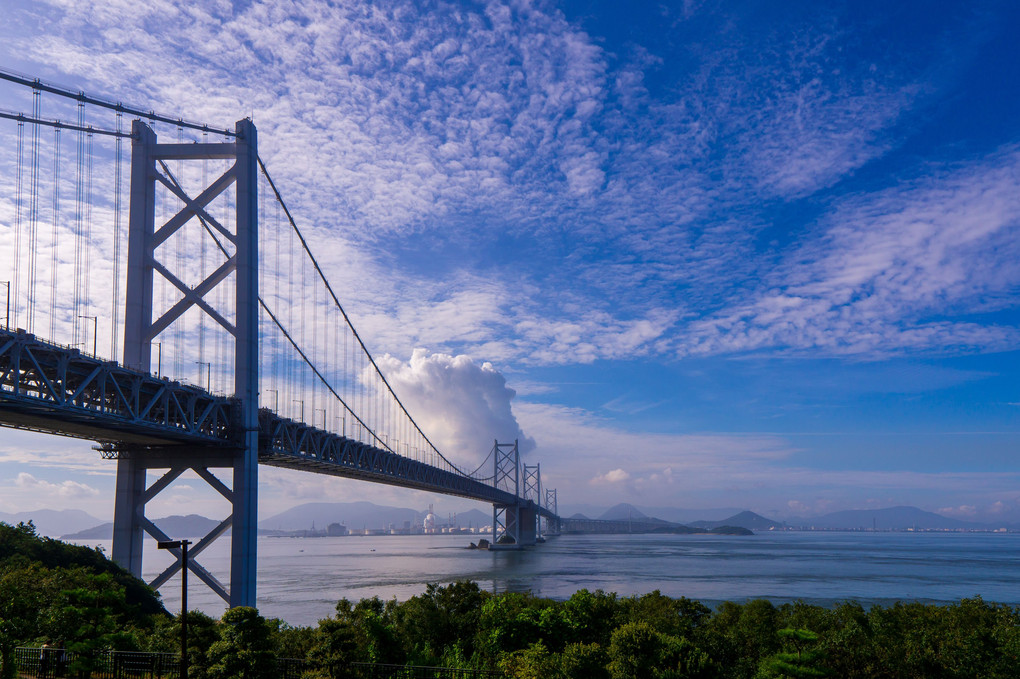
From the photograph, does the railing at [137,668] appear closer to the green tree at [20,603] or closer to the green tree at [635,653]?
the green tree at [20,603]

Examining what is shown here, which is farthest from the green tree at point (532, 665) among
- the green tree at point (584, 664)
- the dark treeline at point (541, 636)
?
the green tree at point (584, 664)

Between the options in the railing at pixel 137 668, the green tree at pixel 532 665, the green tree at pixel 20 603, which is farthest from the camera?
the green tree at pixel 20 603

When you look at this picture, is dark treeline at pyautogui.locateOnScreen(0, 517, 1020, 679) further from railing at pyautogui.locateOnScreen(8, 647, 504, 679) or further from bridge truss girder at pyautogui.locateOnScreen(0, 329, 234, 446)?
bridge truss girder at pyautogui.locateOnScreen(0, 329, 234, 446)

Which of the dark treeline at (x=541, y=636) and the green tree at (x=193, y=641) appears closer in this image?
the green tree at (x=193, y=641)

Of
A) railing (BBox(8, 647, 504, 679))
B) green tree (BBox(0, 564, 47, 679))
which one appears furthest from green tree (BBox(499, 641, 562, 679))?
green tree (BBox(0, 564, 47, 679))

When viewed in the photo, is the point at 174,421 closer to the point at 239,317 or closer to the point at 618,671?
the point at 239,317

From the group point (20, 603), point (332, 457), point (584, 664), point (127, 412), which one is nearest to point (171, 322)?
point (127, 412)

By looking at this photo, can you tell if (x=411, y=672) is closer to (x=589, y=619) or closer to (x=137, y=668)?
(x=589, y=619)
